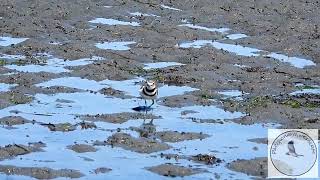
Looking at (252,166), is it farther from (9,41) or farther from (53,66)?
(9,41)

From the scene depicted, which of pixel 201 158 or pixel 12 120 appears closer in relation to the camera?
pixel 201 158

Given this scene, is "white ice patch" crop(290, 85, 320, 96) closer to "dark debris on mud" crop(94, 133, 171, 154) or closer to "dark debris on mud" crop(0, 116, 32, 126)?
"dark debris on mud" crop(94, 133, 171, 154)

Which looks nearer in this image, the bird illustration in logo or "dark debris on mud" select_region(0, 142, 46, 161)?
"dark debris on mud" select_region(0, 142, 46, 161)

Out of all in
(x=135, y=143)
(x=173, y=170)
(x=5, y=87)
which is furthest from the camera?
(x=5, y=87)

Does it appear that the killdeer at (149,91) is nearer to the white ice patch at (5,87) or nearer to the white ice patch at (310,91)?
the white ice patch at (5,87)

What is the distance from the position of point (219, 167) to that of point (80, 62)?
8.87 m

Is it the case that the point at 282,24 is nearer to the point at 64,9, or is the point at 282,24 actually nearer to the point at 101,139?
the point at 64,9

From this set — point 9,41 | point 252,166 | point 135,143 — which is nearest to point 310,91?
point 252,166

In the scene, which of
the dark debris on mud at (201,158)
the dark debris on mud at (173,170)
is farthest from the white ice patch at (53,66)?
the dark debris on mud at (173,170)

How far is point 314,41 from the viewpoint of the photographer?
2875 centimetres

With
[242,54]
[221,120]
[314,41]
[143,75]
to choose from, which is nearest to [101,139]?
[221,120]

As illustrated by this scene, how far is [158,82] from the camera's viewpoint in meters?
23.9

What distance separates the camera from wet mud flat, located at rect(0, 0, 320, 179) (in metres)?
18.2

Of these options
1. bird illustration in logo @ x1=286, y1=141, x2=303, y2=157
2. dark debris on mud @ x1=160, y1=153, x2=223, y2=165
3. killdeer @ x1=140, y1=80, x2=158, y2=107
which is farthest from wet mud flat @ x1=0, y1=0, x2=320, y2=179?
bird illustration in logo @ x1=286, y1=141, x2=303, y2=157
